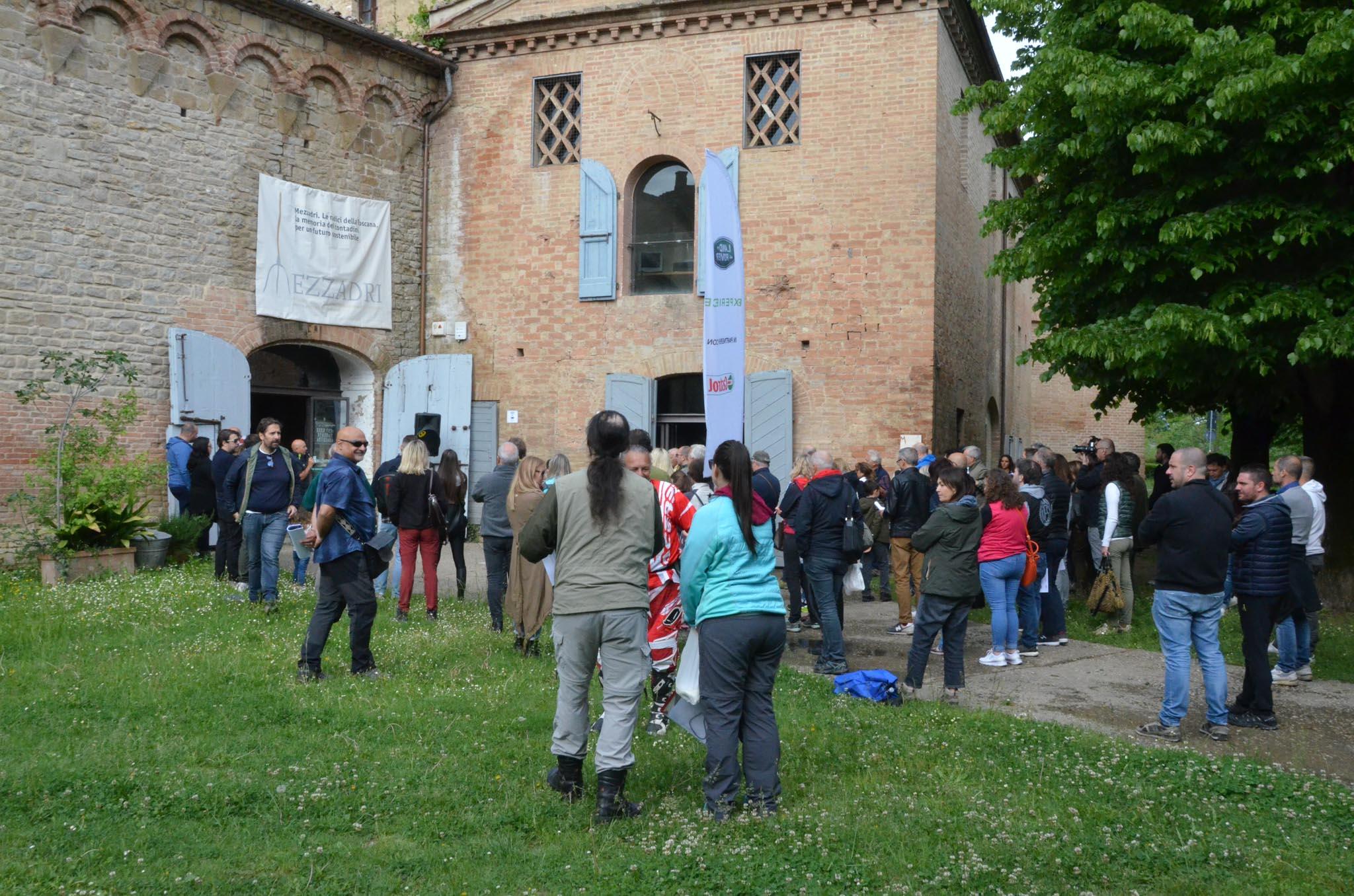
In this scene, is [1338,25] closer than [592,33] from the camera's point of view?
Yes

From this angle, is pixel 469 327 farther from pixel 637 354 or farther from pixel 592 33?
pixel 592 33

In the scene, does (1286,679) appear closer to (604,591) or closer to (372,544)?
(604,591)

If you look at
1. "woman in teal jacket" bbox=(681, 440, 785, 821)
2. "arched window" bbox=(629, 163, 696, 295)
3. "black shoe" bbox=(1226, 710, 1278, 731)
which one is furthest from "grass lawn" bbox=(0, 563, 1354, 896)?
"arched window" bbox=(629, 163, 696, 295)

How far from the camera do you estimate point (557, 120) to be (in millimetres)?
17375

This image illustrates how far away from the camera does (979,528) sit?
764cm

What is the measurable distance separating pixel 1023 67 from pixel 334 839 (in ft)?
38.4

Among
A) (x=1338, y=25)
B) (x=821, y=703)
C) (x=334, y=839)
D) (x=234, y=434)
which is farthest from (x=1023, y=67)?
(x=334, y=839)

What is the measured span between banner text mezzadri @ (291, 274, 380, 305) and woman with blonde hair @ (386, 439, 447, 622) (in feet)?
24.4

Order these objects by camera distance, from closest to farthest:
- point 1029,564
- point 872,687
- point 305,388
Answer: point 872,687 < point 1029,564 < point 305,388

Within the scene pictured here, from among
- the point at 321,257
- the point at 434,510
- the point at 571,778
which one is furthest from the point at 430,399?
the point at 571,778

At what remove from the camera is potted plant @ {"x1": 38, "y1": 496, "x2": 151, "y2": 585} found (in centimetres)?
1145

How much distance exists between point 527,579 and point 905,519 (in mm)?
3913

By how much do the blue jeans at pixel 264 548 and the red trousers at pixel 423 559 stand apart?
113cm

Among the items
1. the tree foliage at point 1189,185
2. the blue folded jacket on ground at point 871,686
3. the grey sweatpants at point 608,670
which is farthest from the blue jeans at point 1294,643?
the grey sweatpants at point 608,670
